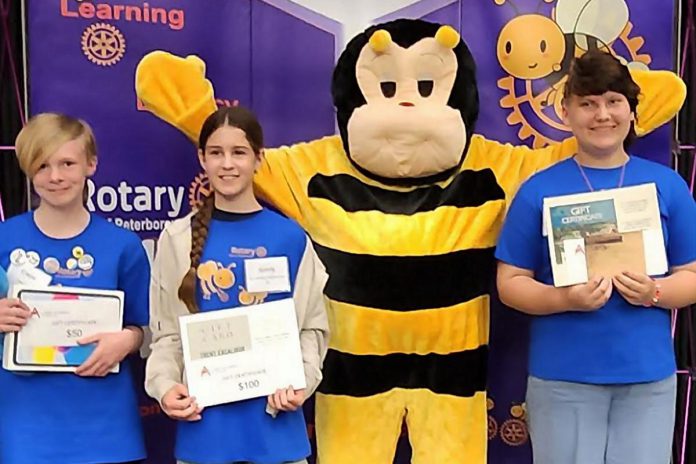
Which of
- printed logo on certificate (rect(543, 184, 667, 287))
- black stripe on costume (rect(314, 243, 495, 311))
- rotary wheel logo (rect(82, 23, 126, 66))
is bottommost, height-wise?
black stripe on costume (rect(314, 243, 495, 311))

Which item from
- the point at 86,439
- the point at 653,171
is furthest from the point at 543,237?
the point at 86,439

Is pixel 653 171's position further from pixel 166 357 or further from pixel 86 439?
pixel 86 439

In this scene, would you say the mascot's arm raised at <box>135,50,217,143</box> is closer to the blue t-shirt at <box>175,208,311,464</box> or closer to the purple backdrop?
the purple backdrop

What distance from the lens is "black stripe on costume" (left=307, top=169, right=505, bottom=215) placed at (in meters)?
2.03

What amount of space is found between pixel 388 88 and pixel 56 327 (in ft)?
2.98

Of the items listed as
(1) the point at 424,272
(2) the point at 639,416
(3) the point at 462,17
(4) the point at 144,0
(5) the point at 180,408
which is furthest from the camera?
(3) the point at 462,17

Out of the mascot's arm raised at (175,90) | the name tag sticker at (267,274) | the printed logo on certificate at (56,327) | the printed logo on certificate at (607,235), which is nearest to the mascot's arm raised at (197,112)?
the mascot's arm raised at (175,90)

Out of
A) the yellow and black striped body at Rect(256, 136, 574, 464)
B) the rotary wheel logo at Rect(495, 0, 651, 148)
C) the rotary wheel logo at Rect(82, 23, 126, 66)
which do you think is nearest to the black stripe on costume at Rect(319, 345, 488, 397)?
the yellow and black striped body at Rect(256, 136, 574, 464)

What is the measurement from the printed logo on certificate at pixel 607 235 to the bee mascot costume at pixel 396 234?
0.90ft

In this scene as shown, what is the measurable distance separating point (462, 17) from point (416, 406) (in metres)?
1.03

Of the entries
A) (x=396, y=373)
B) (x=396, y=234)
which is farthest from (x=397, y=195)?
(x=396, y=373)

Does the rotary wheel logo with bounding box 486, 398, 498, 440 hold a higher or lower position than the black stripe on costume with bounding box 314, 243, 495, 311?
lower

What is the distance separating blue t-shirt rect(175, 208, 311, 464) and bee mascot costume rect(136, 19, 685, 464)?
0.26 metres

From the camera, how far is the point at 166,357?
1.72 metres
